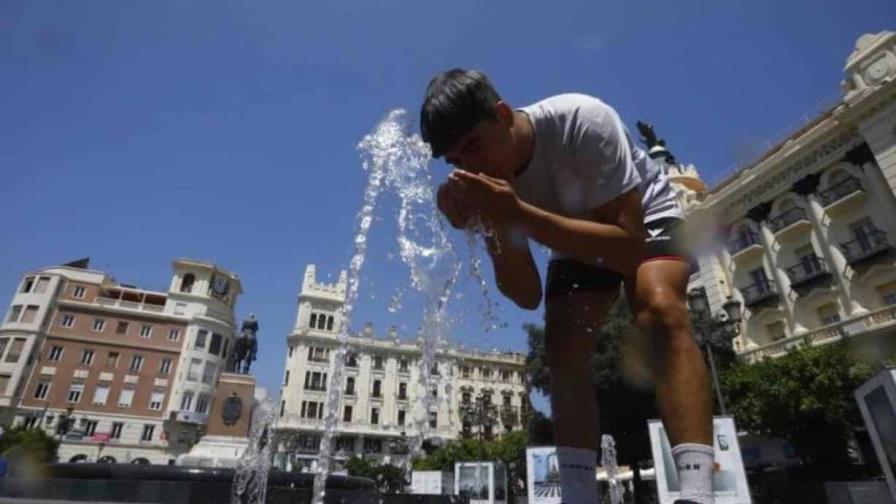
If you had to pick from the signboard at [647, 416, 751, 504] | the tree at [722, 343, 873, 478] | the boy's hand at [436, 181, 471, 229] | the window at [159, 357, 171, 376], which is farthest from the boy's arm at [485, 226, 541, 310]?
the window at [159, 357, 171, 376]

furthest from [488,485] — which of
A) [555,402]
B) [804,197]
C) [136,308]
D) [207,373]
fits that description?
[136,308]

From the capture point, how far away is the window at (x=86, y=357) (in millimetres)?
40219

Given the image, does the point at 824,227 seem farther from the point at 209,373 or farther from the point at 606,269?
the point at 209,373

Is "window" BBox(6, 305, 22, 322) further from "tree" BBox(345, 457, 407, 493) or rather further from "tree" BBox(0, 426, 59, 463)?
"tree" BBox(345, 457, 407, 493)

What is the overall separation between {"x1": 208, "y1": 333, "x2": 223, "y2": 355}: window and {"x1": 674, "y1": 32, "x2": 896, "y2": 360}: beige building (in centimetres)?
4162

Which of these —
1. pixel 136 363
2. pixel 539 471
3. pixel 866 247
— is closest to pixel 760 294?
pixel 866 247

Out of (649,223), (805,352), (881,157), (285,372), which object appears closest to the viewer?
(649,223)

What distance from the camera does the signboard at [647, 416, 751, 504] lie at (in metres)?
6.41

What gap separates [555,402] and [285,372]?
52293 millimetres

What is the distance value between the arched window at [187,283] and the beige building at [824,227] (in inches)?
1750

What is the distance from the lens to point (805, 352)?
51.2 feet

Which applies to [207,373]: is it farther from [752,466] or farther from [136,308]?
[752,466]

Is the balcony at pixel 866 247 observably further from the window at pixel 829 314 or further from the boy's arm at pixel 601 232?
the boy's arm at pixel 601 232

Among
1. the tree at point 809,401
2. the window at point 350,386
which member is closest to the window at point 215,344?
the window at point 350,386
